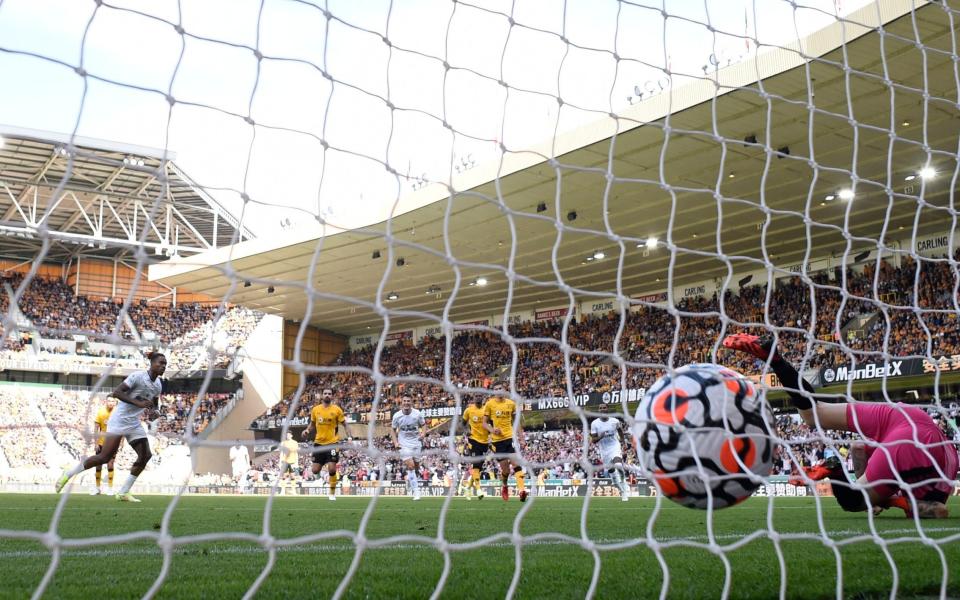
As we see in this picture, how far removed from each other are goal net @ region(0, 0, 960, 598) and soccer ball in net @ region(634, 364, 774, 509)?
4 centimetres

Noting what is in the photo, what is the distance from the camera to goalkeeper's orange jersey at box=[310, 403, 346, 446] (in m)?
12.9

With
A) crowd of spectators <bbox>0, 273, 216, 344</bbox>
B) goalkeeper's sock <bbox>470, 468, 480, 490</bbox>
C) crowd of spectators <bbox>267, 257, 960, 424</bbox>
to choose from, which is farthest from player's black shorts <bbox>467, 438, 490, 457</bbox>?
crowd of spectators <bbox>0, 273, 216, 344</bbox>

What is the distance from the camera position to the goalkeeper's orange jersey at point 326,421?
510 inches

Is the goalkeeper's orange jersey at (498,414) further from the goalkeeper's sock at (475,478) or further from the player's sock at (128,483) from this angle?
the player's sock at (128,483)

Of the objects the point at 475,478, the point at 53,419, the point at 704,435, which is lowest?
the point at 475,478

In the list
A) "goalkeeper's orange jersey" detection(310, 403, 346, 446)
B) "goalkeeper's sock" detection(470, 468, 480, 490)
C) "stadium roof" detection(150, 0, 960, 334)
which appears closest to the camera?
"goalkeeper's orange jersey" detection(310, 403, 346, 446)

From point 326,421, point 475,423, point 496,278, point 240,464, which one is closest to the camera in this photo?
point 475,423

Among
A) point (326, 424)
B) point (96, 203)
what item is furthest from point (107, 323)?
point (326, 424)

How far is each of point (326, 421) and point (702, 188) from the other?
6.42 meters

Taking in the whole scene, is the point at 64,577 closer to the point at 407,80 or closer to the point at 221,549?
the point at 221,549

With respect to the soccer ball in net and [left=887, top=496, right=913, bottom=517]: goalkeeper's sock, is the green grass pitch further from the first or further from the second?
[left=887, top=496, right=913, bottom=517]: goalkeeper's sock

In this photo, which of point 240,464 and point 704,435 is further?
point 240,464

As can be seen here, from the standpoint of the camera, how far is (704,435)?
3.49 meters

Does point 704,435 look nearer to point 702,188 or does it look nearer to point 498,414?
point 498,414
